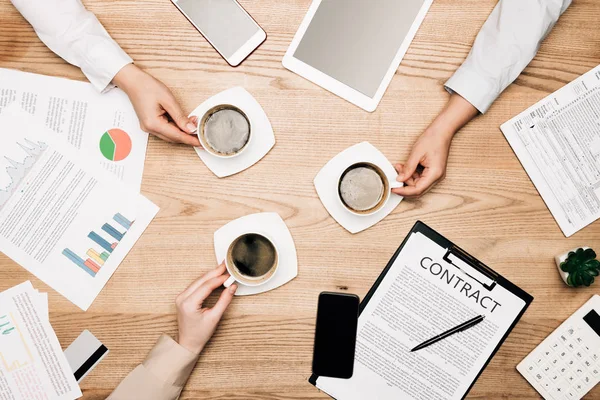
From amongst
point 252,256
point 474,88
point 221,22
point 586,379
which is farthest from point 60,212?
point 586,379

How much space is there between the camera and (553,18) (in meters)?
1.05

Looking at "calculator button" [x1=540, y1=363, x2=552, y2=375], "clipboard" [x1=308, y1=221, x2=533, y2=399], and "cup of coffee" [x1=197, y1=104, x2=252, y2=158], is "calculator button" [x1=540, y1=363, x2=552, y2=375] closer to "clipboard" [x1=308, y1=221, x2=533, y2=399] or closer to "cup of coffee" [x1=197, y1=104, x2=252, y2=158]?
"clipboard" [x1=308, y1=221, x2=533, y2=399]

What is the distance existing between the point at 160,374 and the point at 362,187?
566 mm

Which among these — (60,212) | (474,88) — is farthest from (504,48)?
(60,212)

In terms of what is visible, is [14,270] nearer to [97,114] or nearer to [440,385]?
[97,114]

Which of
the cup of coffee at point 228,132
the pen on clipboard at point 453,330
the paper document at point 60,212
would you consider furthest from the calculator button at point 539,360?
the paper document at point 60,212

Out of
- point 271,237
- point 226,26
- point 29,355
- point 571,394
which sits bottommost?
point 571,394

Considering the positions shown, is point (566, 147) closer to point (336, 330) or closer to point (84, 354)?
point (336, 330)

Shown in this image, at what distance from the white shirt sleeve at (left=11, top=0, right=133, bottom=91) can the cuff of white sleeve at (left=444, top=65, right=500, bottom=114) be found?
69 cm

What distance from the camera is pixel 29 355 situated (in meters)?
1.10

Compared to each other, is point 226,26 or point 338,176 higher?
point 226,26

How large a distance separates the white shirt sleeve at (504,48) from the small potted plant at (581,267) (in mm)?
357

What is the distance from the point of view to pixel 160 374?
41.7 inches

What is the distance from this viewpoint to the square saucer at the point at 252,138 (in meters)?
1.08
